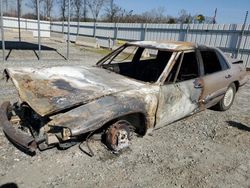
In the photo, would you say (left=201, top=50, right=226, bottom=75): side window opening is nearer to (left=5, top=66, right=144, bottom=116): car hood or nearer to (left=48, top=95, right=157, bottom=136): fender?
(left=5, top=66, right=144, bottom=116): car hood

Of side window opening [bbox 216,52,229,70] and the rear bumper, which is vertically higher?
side window opening [bbox 216,52,229,70]

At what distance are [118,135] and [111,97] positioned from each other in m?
0.59

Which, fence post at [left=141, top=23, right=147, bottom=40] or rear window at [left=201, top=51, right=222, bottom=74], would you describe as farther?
fence post at [left=141, top=23, right=147, bottom=40]

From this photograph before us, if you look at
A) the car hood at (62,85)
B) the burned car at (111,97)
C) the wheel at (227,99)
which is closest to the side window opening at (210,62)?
the burned car at (111,97)

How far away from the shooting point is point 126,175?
3340 millimetres

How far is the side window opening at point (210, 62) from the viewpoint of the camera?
204 inches

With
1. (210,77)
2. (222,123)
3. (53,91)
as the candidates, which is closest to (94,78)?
(53,91)

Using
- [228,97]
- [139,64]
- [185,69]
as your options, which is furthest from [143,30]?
[185,69]

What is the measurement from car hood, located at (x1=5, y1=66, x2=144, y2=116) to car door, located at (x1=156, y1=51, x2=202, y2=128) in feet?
1.61

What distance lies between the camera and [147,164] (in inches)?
144

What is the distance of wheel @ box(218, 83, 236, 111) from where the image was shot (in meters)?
6.03

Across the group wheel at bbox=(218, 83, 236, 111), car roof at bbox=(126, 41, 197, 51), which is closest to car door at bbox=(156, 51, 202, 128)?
car roof at bbox=(126, 41, 197, 51)

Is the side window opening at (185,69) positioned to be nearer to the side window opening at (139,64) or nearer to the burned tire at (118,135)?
the side window opening at (139,64)

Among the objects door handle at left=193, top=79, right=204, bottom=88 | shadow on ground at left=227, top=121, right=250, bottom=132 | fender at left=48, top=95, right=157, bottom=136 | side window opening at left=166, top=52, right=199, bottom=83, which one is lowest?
shadow on ground at left=227, top=121, right=250, bottom=132
